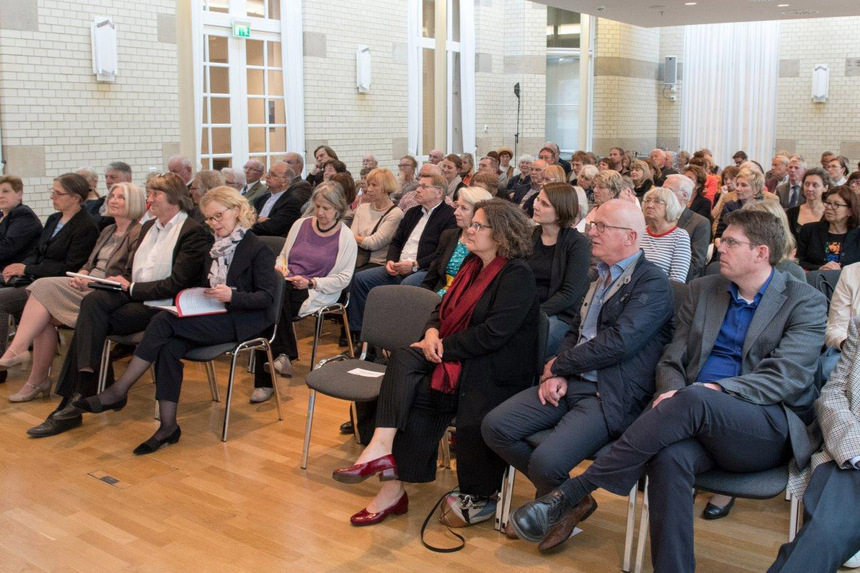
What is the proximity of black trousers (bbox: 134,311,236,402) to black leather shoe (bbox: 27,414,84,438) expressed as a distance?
2.03 ft

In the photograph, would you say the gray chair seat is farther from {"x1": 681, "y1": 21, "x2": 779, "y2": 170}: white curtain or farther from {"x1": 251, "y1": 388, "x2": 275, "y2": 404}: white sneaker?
{"x1": 681, "y1": 21, "x2": 779, "y2": 170}: white curtain

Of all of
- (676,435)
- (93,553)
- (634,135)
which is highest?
(634,135)

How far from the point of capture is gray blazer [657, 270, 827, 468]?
9.21 feet

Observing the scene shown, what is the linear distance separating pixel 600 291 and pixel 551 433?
63 centimetres

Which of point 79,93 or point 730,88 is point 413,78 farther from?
point 730,88

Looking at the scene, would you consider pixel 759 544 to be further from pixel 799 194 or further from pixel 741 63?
pixel 741 63

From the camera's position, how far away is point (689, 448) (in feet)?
9.04

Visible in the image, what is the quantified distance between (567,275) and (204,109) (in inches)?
253

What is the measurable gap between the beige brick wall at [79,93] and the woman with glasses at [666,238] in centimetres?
544

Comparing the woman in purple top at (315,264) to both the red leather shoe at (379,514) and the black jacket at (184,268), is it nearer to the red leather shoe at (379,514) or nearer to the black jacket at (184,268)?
the black jacket at (184,268)

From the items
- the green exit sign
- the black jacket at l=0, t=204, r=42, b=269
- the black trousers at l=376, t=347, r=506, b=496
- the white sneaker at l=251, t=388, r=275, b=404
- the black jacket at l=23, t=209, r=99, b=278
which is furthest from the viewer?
the green exit sign

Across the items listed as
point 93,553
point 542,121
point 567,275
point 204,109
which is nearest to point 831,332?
point 567,275

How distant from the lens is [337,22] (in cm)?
1085

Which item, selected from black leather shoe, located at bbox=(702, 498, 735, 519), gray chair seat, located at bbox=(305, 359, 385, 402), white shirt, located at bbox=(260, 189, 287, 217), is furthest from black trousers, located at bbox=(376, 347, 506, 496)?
white shirt, located at bbox=(260, 189, 287, 217)
